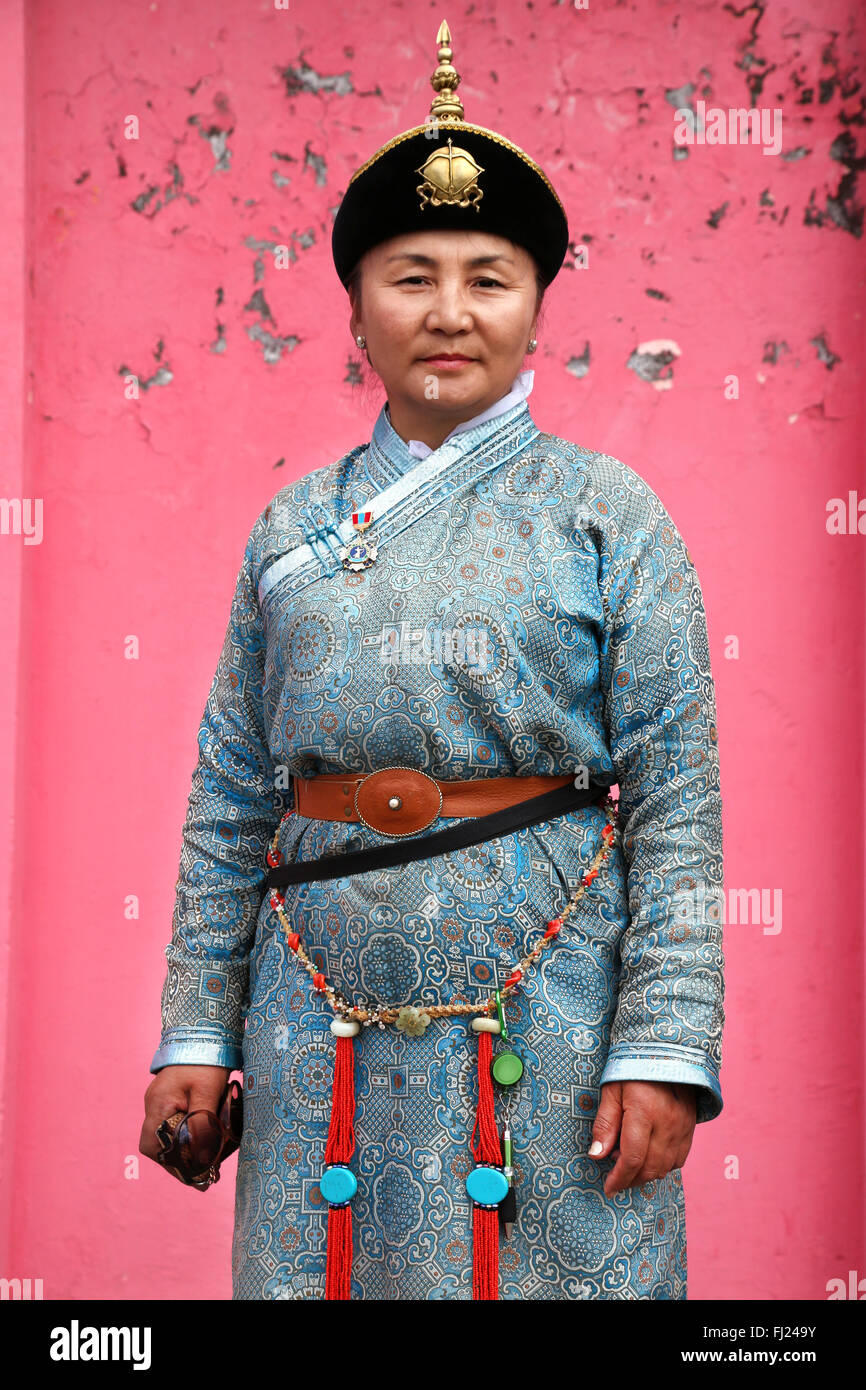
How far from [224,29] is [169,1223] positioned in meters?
2.61

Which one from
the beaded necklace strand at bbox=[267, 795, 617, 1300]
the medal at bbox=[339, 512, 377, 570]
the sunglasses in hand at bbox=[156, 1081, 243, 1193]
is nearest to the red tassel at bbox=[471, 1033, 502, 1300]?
the beaded necklace strand at bbox=[267, 795, 617, 1300]

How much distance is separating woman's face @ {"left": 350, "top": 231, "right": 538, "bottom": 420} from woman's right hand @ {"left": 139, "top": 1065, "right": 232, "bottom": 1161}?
3.19 feet

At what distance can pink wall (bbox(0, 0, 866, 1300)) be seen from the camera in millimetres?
3029

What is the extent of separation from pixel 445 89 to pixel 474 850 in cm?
104

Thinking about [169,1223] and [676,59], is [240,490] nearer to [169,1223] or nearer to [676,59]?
[676,59]

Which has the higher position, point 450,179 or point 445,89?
point 445,89

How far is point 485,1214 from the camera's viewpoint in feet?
5.67

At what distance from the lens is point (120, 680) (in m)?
3.16

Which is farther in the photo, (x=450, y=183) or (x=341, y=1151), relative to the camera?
(x=450, y=183)

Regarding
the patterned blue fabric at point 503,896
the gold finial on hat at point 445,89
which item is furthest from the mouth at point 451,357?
the gold finial on hat at point 445,89

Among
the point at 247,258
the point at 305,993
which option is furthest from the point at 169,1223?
the point at 247,258

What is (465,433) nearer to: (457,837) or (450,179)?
(450,179)

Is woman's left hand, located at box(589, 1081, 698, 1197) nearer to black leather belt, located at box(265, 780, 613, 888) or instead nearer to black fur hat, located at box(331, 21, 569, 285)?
black leather belt, located at box(265, 780, 613, 888)

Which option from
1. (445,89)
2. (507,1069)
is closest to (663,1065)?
(507,1069)
